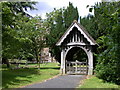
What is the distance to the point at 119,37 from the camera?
3258 millimetres

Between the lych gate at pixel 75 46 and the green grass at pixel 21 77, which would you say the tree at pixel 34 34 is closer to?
the green grass at pixel 21 77

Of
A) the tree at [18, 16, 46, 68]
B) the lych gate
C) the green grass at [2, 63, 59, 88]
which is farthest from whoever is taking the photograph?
the tree at [18, 16, 46, 68]

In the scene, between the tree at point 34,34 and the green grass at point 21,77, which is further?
the tree at point 34,34

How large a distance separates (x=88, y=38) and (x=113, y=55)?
14888 mm

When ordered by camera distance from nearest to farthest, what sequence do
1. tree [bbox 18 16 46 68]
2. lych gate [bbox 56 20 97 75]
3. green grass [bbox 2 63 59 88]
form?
green grass [bbox 2 63 59 88], lych gate [bbox 56 20 97 75], tree [bbox 18 16 46 68]

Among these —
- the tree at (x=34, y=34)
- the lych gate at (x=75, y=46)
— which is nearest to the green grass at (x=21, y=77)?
the lych gate at (x=75, y=46)

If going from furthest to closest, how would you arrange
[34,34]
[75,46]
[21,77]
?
[34,34]
[75,46]
[21,77]

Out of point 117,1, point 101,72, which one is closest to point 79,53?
point 101,72

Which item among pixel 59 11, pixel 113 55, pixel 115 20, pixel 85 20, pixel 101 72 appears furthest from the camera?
pixel 59 11

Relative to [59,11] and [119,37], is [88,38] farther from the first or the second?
[119,37]

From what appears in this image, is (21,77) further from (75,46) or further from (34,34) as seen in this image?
(34,34)

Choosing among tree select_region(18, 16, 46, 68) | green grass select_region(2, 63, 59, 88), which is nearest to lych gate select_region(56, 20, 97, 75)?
green grass select_region(2, 63, 59, 88)

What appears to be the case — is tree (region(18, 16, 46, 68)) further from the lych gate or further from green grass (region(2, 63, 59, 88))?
the lych gate

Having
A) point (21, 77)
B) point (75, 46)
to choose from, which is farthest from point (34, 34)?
point (21, 77)
